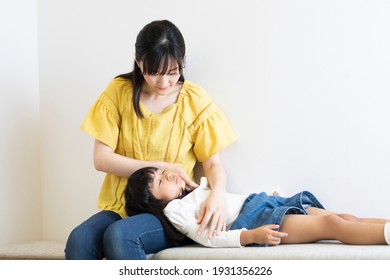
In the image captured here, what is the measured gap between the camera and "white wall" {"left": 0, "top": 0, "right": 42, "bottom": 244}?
6.88 ft

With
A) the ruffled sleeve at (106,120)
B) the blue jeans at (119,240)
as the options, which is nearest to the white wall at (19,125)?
the ruffled sleeve at (106,120)

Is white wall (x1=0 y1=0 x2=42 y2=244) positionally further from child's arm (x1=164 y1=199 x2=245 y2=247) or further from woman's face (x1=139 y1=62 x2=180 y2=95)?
child's arm (x1=164 y1=199 x2=245 y2=247)

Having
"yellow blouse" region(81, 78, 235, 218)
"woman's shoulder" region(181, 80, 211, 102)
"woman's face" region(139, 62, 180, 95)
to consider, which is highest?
"woman's face" region(139, 62, 180, 95)

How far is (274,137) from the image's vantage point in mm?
1825

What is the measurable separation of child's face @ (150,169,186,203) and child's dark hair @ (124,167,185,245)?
0.01 metres

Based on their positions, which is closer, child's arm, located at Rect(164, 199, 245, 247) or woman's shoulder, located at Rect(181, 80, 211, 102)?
child's arm, located at Rect(164, 199, 245, 247)

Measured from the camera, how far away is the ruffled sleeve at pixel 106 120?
1.82 m

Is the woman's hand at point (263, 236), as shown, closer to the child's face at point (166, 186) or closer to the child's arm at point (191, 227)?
the child's arm at point (191, 227)

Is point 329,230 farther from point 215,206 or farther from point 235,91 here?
point 235,91

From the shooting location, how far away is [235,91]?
6.18 feet

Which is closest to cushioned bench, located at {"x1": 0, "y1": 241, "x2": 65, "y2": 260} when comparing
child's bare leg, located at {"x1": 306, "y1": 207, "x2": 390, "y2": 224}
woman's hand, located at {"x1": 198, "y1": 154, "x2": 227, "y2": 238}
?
woman's hand, located at {"x1": 198, "y1": 154, "x2": 227, "y2": 238}
